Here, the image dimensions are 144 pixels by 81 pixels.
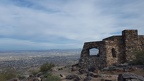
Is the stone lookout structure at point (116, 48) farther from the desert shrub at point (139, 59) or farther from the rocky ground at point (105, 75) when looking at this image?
the rocky ground at point (105, 75)

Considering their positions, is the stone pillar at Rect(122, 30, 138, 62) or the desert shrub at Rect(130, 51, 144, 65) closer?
the desert shrub at Rect(130, 51, 144, 65)

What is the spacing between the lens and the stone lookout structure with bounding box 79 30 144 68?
108ft

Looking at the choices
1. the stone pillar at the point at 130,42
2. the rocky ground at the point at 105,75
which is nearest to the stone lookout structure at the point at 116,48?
the stone pillar at the point at 130,42

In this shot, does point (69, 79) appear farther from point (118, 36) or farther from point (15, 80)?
point (118, 36)

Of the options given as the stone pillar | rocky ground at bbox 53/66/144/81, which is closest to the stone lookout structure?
the stone pillar

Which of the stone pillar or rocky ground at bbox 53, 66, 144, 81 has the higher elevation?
the stone pillar

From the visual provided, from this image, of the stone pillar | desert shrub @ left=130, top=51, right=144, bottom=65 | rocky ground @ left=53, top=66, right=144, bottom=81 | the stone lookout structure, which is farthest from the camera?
the stone pillar

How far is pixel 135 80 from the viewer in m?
17.2

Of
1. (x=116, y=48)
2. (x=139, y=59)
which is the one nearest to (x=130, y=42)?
(x=116, y=48)

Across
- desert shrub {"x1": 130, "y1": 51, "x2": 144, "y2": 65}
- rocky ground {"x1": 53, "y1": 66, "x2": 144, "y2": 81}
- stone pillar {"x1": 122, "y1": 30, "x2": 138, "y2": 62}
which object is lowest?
rocky ground {"x1": 53, "y1": 66, "x2": 144, "y2": 81}

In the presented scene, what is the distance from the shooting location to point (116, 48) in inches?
1325

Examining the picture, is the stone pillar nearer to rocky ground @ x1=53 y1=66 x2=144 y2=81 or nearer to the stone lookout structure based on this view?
the stone lookout structure

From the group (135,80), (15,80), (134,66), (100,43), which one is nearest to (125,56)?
(100,43)

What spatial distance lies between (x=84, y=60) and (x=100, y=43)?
295cm
